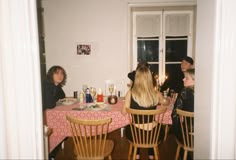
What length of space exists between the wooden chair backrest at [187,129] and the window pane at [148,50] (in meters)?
2.21

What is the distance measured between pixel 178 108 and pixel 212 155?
1.99m

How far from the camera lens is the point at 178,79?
4293mm

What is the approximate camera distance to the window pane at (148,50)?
4699mm

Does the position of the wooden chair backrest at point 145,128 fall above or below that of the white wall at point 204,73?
below

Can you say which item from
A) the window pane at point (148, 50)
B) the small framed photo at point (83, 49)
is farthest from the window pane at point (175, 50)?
the small framed photo at point (83, 49)

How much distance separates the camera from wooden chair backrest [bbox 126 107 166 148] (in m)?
2.65


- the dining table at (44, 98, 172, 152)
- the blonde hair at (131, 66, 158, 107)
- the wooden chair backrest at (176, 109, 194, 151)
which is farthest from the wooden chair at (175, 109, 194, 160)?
the blonde hair at (131, 66, 158, 107)

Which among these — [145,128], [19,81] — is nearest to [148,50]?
[145,128]

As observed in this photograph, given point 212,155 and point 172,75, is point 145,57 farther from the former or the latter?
point 212,155

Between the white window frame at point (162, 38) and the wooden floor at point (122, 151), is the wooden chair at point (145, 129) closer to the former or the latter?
the wooden floor at point (122, 151)

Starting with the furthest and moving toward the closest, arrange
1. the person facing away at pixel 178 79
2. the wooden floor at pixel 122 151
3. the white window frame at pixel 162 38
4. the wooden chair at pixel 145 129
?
the white window frame at pixel 162 38 → the person facing away at pixel 178 79 → the wooden floor at pixel 122 151 → the wooden chair at pixel 145 129

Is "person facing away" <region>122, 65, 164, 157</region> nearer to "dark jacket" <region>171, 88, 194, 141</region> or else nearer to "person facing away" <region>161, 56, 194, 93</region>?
"dark jacket" <region>171, 88, 194, 141</region>

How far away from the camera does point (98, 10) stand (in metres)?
4.57

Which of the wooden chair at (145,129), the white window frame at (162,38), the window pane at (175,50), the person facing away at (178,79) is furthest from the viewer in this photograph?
the window pane at (175,50)
